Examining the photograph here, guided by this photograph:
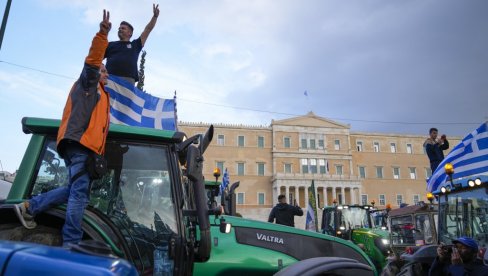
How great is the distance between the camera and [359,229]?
15.2 metres

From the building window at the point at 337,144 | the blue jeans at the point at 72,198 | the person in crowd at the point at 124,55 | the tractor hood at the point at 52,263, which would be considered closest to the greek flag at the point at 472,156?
the person in crowd at the point at 124,55

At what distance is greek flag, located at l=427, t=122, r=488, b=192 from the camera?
6066mm

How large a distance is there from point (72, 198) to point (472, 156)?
6.11m

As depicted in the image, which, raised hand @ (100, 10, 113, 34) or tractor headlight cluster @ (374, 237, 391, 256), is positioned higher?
raised hand @ (100, 10, 113, 34)

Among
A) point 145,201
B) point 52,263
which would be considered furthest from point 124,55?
point 52,263

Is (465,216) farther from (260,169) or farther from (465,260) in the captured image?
(260,169)

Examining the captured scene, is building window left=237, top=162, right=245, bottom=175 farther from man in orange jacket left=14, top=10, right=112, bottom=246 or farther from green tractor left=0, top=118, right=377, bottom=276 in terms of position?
man in orange jacket left=14, top=10, right=112, bottom=246

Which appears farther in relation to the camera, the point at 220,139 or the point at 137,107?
the point at 220,139

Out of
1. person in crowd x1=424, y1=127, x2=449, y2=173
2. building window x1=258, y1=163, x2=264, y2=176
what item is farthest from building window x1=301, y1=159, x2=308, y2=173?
person in crowd x1=424, y1=127, x2=449, y2=173

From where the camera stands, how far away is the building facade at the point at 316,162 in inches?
2309

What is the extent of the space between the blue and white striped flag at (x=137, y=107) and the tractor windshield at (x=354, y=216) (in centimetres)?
1264

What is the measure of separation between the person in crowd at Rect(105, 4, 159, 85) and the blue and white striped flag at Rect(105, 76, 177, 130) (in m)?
0.18

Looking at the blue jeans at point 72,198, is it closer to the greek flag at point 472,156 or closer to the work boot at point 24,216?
the work boot at point 24,216

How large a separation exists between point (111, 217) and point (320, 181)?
193ft
